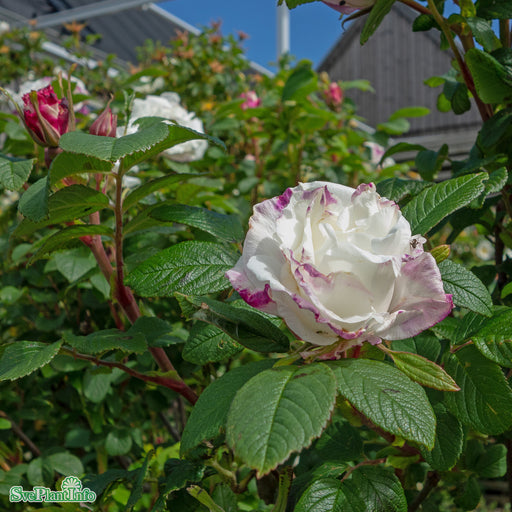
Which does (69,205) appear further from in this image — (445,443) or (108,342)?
(445,443)

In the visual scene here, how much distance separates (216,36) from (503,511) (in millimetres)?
2687

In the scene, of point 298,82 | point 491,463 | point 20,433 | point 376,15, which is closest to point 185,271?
point 376,15

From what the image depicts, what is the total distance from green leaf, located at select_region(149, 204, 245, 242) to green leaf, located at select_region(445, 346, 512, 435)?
0.28 metres

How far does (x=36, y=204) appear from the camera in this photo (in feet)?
1.86

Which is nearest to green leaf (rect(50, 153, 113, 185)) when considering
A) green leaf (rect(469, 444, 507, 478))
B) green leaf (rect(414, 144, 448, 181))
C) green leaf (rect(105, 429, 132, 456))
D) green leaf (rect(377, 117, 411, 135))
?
green leaf (rect(414, 144, 448, 181))

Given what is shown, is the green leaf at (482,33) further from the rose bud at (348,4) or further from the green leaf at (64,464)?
the green leaf at (64,464)

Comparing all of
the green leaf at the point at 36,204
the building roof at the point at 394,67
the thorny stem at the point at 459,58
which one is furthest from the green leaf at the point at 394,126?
the building roof at the point at 394,67

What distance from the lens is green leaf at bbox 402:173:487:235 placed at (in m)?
0.52

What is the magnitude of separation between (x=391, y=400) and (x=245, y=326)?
14cm

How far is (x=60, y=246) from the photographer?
719 mm

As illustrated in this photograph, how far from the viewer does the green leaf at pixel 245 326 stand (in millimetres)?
459

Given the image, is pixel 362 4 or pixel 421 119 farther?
pixel 421 119

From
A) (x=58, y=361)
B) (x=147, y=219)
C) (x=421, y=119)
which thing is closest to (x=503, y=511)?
(x=58, y=361)

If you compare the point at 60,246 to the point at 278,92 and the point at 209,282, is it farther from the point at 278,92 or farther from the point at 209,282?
the point at 278,92
